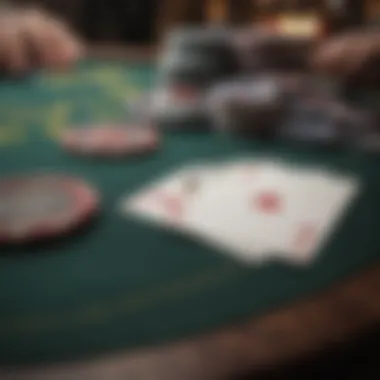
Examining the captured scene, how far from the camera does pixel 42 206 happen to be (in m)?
0.87

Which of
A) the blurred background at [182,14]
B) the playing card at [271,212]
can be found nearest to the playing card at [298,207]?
the playing card at [271,212]

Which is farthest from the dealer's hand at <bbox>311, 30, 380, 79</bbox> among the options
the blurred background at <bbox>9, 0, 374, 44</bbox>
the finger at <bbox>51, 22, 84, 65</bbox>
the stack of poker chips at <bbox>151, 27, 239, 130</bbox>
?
the finger at <bbox>51, 22, 84, 65</bbox>

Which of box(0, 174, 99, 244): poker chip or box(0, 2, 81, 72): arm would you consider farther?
box(0, 2, 81, 72): arm

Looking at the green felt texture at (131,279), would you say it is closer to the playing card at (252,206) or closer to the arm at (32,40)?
the playing card at (252,206)

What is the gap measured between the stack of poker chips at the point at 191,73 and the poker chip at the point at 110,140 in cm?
6

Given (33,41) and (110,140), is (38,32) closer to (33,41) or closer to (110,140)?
(33,41)

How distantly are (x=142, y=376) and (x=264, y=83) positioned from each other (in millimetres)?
676

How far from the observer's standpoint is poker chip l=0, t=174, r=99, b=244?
31.8 inches

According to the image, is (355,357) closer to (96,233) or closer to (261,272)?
(261,272)

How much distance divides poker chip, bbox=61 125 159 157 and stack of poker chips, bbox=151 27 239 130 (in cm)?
6

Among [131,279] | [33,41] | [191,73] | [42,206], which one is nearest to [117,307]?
[131,279]

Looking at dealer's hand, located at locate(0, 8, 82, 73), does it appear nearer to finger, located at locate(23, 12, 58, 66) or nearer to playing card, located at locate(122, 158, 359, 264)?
finger, located at locate(23, 12, 58, 66)

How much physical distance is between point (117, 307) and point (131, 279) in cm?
5

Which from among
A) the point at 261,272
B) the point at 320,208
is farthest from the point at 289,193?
the point at 261,272
